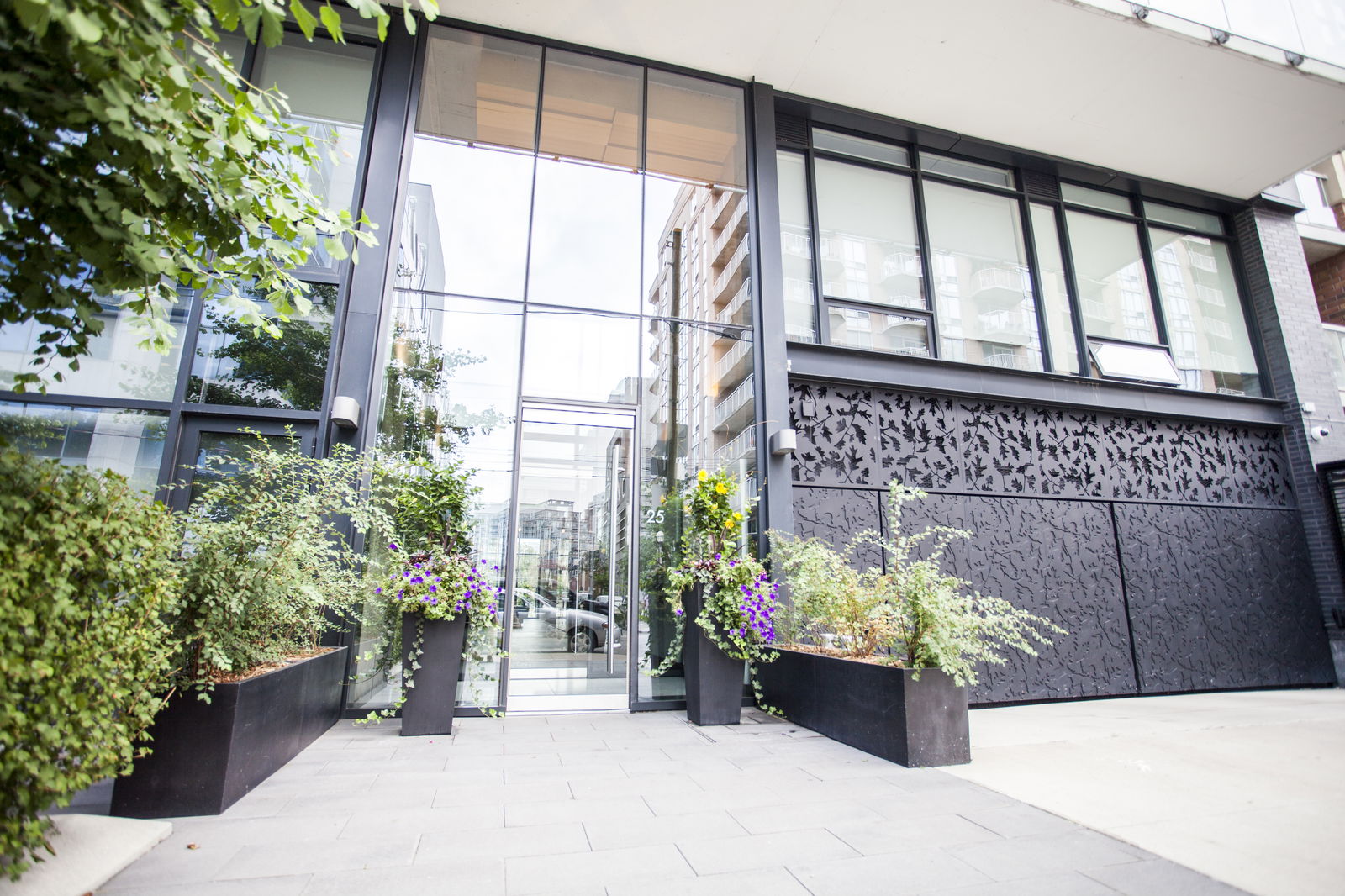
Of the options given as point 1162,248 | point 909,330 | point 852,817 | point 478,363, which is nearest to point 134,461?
point 478,363

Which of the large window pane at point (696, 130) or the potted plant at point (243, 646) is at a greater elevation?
the large window pane at point (696, 130)

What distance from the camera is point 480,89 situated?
595 centimetres

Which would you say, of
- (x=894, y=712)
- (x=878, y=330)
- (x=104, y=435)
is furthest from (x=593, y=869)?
(x=878, y=330)

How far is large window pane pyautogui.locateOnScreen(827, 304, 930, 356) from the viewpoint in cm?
625

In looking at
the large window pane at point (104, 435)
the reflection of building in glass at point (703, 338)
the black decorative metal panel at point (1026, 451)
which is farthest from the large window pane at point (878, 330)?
the large window pane at point (104, 435)

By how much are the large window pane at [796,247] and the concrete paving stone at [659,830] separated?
4308 millimetres

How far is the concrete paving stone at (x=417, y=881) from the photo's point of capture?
6.55 ft

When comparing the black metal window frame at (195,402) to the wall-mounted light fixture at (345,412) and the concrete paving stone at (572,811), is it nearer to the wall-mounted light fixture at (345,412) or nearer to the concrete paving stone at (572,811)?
the wall-mounted light fixture at (345,412)

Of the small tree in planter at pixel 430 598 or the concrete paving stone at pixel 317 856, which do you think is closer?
the concrete paving stone at pixel 317 856

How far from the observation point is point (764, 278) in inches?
233

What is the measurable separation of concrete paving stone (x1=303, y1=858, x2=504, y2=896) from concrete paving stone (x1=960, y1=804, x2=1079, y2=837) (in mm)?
1921

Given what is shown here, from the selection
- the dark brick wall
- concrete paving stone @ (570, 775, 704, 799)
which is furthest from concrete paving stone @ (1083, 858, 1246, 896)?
the dark brick wall

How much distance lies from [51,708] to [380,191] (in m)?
4.55

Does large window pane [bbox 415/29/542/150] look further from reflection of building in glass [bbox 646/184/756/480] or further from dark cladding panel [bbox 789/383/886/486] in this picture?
dark cladding panel [bbox 789/383/886/486]
